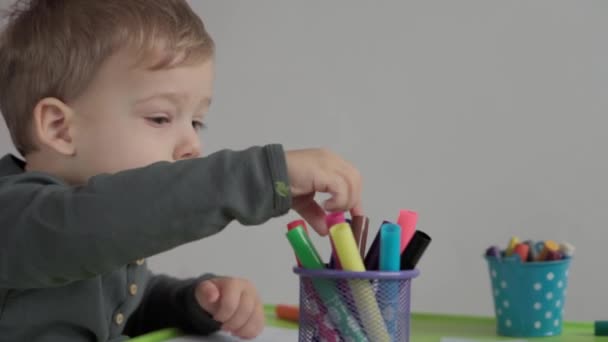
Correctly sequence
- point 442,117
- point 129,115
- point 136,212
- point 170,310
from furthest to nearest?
point 442,117
point 170,310
point 129,115
point 136,212

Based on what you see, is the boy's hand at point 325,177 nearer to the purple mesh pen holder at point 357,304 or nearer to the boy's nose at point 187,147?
the purple mesh pen holder at point 357,304

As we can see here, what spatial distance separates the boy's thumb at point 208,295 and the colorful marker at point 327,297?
19 centimetres

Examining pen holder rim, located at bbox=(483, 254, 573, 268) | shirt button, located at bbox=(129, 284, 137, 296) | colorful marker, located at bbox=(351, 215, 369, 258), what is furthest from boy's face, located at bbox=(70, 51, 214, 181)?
pen holder rim, located at bbox=(483, 254, 573, 268)

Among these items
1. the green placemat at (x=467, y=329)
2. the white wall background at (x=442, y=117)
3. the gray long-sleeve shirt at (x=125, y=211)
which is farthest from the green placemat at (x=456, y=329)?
the white wall background at (x=442, y=117)

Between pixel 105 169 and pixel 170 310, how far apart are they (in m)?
0.18

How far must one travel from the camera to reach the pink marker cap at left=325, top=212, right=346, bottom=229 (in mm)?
625

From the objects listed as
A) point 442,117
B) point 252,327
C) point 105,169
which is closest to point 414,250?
point 252,327

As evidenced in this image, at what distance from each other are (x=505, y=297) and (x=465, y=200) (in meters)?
0.67

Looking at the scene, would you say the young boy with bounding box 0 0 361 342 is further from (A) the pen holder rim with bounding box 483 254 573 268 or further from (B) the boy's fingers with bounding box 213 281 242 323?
(A) the pen holder rim with bounding box 483 254 573 268

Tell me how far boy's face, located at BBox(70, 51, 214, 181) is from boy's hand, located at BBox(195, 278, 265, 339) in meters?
0.13

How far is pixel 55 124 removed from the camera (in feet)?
2.49

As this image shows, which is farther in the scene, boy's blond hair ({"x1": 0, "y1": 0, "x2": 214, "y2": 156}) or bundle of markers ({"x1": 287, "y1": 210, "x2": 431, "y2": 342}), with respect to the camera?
boy's blond hair ({"x1": 0, "y1": 0, "x2": 214, "y2": 156})

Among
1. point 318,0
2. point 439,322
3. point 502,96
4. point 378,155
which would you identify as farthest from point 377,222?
point 439,322

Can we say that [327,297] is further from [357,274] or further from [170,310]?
[170,310]
